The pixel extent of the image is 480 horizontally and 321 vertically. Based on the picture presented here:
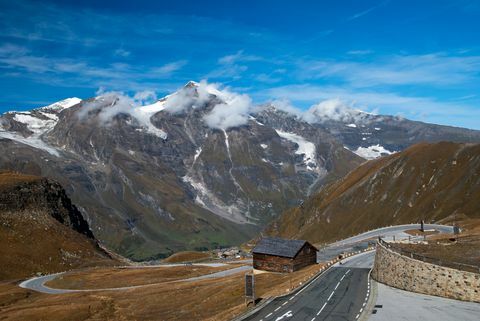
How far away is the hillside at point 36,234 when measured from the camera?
142 meters

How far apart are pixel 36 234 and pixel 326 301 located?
125 m

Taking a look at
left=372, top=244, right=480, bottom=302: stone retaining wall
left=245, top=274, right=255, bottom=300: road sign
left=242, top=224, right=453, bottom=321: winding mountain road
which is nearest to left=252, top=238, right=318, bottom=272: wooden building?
left=242, top=224, right=453, bottom=321: winding mountain road

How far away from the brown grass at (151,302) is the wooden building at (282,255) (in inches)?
156

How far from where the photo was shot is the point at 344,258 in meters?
96.8

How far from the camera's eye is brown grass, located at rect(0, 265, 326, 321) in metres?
69.7

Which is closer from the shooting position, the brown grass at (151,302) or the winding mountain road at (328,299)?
the winding mountain road at (328,299)

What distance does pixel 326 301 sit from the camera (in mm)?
55469

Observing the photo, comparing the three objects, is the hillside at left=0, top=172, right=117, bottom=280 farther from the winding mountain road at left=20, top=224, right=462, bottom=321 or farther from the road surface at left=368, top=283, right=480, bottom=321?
the road surface at left=368, top=283, right=480, bottom=321

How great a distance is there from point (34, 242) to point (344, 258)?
9927 cm

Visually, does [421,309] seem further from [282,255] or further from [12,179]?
[12,179]

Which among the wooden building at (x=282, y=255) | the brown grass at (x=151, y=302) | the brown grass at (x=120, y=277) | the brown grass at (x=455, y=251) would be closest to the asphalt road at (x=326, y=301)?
the brown grass at (x=151, y=302)

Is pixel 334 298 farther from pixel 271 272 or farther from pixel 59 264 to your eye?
pixel 59 264

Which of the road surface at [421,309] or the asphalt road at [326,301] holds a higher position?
the road surface at [421,309]

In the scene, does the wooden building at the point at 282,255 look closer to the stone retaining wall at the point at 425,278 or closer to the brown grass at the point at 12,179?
the stone retaining wall at the point at 425,278
